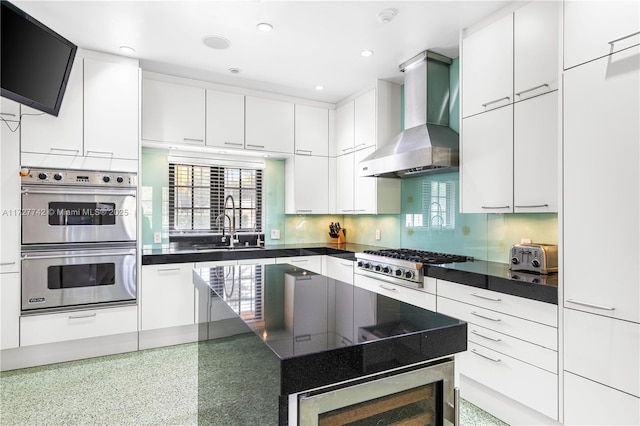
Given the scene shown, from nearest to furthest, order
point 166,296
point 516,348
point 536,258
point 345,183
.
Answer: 1. point 516,348
2. point 536,258
3. point 166,296
4. point 345,183

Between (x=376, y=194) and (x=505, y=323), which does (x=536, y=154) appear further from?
(x=376, y=194)

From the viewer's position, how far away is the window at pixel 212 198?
154 inches

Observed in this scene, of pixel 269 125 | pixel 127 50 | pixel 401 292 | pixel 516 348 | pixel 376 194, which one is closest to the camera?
pixel 516 348

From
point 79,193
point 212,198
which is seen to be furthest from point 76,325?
point 212,198

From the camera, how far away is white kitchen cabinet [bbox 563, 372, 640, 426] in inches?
60.4

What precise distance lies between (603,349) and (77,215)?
12.2 ft

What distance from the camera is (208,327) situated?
186 cm

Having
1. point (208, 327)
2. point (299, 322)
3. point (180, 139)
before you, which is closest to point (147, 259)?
point (180, 139)

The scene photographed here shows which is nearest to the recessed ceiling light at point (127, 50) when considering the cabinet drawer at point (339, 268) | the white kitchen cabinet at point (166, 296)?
the white kitchen cabinet at point (166, 296)

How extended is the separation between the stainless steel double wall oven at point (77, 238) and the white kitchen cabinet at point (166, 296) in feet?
0.41

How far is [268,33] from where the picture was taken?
108 inches

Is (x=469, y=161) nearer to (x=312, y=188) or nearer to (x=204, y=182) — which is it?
(x=312, y=188)

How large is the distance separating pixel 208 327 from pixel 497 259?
224cm

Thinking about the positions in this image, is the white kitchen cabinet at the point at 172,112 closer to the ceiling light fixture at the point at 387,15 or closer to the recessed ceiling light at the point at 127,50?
the recessed ceiling light at the point at 127,50
